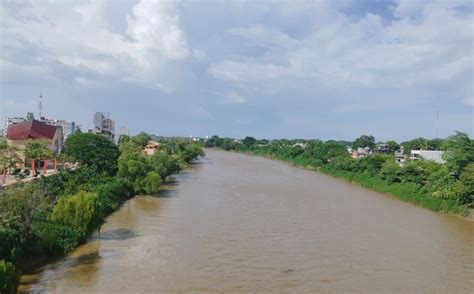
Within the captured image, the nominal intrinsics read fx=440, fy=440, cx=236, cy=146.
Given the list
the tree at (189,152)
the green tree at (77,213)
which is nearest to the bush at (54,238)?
the green tree at (77,213)

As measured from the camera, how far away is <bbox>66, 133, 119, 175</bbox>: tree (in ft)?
81.0

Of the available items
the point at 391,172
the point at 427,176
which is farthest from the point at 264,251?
the point at 391,172

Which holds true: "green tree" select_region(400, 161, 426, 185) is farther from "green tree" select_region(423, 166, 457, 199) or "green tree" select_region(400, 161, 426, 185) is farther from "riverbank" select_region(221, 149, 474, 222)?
"green tree" select_region(423, 166, 457, 199)

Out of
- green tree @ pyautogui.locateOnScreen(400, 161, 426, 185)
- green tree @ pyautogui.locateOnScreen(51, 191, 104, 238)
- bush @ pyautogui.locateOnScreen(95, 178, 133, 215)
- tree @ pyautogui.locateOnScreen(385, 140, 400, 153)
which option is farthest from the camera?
tree @ pyautogui.locateOnScreen(385, 140, 400, 153)

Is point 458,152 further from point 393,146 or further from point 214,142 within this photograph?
point 214,142

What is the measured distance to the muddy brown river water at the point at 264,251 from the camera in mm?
11203

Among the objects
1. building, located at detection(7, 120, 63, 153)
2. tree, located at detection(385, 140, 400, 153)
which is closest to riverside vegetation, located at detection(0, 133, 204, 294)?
building, located at detection(7, 120, 63, 153)

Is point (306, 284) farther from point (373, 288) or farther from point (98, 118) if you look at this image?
point (98, 118)

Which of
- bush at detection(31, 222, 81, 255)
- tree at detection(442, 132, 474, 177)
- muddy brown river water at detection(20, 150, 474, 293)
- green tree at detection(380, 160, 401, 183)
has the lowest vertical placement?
muddy brown river water at detection(20, 150, 474, 293)

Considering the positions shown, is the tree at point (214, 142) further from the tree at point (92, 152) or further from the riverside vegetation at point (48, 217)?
the riverside vegetation at point (48, 217)

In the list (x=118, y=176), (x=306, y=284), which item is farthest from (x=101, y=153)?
(x=306, y=284)

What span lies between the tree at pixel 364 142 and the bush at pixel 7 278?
73214 mm

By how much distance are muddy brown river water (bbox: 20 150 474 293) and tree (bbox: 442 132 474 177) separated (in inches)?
133

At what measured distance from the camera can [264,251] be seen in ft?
46.3
